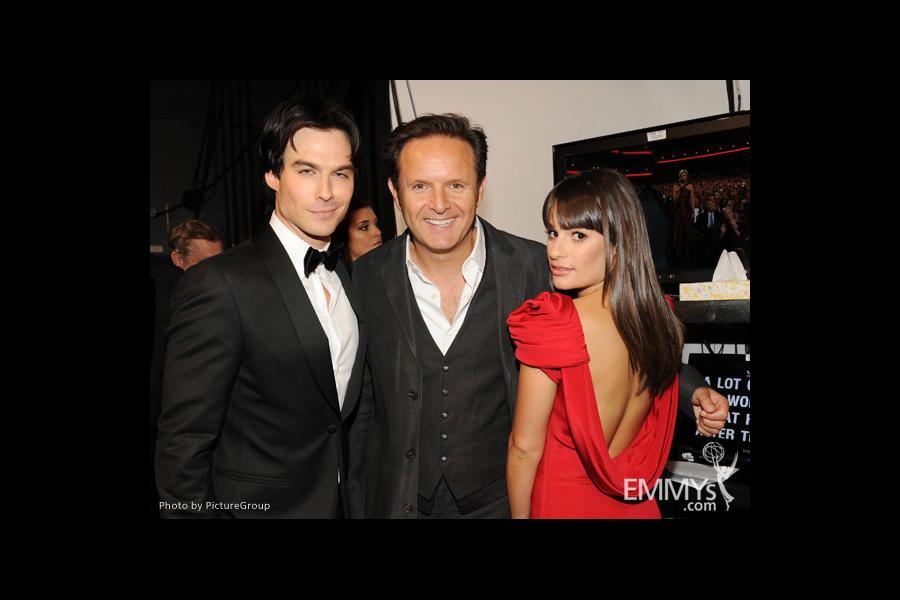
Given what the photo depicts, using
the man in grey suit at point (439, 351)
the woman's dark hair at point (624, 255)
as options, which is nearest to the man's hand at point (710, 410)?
the man in grey suit at point (439, 351)

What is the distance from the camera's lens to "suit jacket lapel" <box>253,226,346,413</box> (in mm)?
1921

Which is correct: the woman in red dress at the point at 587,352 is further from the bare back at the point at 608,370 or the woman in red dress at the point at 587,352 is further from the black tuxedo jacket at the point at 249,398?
the black tuxedo jacket at the point at 249,398

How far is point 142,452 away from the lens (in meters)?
2.13

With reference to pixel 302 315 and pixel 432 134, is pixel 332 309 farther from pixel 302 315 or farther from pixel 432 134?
pixel 432 134

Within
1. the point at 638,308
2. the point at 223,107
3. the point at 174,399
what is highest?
the point at 223,107

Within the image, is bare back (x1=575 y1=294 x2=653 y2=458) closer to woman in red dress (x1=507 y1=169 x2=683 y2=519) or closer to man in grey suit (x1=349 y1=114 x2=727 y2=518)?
woman in red dress (x1=507 y1=169 x2=683 y2=519)

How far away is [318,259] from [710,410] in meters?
1.61

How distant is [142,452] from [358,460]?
32.0 inches

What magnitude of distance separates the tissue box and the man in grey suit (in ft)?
2.05

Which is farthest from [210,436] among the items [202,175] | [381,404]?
[202,175]

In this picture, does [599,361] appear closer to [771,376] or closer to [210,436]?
[771,376]

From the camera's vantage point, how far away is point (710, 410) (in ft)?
7.18

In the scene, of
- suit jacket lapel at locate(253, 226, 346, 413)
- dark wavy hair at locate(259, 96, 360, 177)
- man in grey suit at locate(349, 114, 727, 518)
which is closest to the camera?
suit jacket lapel at locate(253, 226, 346, 413)

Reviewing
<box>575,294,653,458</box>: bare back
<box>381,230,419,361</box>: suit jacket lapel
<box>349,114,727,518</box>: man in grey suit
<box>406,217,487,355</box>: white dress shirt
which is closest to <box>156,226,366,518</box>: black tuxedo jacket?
<box>349,114,727,518</box>: man in grey suit
